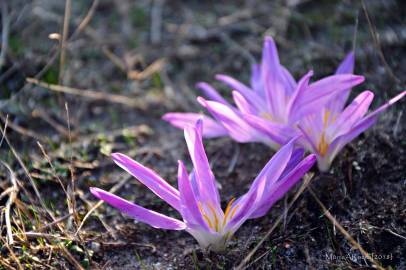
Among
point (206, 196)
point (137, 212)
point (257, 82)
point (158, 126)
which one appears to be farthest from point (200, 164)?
point (158, 126)

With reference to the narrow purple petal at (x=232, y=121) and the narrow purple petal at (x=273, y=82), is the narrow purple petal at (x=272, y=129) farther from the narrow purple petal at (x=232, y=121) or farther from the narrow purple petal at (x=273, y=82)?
the narrow purple petal at (x=273, y=82)

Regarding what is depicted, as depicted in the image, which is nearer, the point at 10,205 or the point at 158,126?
the point at 10,205

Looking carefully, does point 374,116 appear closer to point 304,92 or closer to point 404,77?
point 304,92

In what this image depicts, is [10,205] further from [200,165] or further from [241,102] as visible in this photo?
[241,102]

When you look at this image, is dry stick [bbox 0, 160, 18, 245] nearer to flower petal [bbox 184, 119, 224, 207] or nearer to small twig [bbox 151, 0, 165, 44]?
flower petal [bbox 184, 119, 224, 207]

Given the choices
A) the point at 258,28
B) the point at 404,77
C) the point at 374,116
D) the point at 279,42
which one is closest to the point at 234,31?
the point at 258,28

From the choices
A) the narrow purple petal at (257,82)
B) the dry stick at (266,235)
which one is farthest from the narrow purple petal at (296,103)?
the narrow purple petal at (257,82)

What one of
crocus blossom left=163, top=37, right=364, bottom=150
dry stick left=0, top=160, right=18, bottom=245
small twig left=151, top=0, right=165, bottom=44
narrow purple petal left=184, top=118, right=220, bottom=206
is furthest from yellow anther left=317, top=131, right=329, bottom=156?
small twig left=151, top=0, right=165, bottom=44
